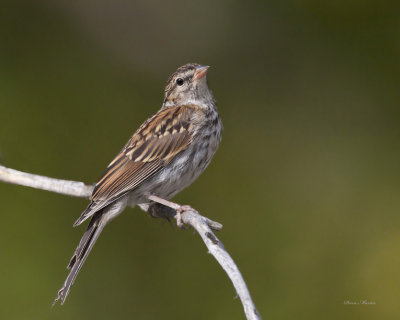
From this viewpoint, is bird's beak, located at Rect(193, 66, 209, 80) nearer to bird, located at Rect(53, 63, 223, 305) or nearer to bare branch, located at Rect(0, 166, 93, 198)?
bird, located at Rect(53, 63, 223, 305)

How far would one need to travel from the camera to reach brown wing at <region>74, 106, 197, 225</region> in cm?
475

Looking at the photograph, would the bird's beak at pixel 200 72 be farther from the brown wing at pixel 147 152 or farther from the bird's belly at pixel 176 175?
the bird's belly at pixel 176 175

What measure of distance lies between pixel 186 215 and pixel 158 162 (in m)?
0.58

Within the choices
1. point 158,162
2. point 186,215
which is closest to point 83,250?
point 186,215

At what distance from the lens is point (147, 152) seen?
5.03 m

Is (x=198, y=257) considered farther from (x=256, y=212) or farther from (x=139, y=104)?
(x=139, y=104)

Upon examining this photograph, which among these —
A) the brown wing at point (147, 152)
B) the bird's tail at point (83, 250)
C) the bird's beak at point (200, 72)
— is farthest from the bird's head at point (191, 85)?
the bird's tail at point (83, 250)

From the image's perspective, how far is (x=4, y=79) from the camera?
587 centimetres

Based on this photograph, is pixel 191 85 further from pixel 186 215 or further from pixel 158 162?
pixel 186 215

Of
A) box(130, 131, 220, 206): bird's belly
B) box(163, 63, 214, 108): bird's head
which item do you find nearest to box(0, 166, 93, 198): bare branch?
box(130, 131, 220, 206): bird's belly

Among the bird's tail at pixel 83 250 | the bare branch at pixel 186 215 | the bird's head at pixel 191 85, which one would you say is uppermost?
the bird's head at pixel 191 85

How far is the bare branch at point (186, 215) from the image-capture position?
347 cm

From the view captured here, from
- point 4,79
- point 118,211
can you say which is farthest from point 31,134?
point 118,211

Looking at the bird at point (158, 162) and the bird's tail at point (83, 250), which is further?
the bird at point (158, 162)
